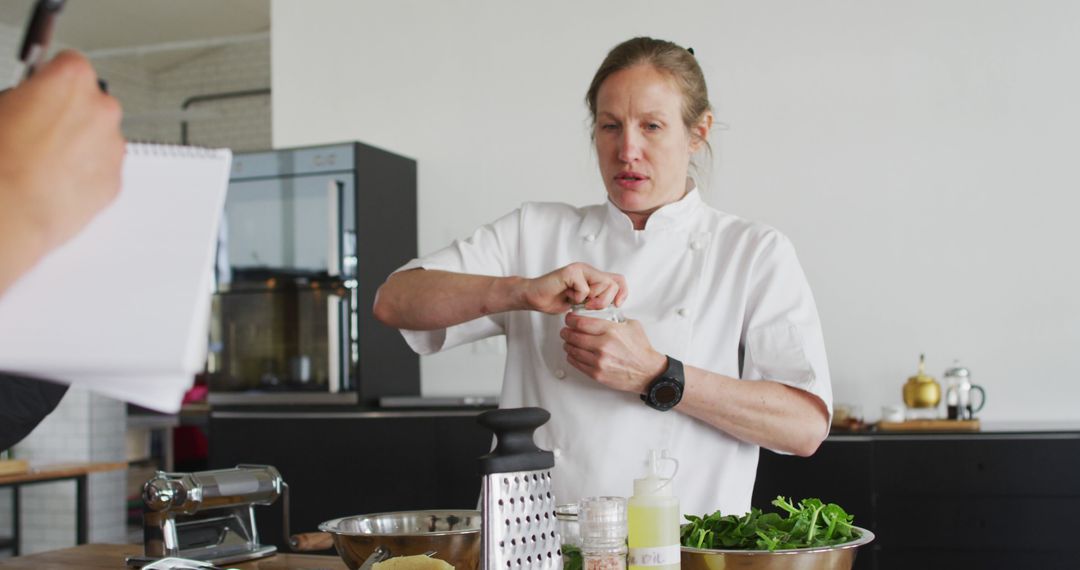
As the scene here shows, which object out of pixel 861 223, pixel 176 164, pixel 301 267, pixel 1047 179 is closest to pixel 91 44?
pixel 301 267

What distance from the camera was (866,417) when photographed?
167 inches

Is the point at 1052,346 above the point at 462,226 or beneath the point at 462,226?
beneath

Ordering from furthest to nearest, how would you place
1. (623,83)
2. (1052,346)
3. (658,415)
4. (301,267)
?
(301,267) < (1052,346) < (623,83) < (658,415)

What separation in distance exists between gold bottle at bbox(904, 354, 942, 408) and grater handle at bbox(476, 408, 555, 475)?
118 inches

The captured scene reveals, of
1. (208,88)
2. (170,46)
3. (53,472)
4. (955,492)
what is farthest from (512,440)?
(208,88)

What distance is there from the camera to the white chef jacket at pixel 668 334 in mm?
1886

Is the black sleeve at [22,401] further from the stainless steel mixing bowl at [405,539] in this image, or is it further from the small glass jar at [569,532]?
the small glass jar at [569,532]

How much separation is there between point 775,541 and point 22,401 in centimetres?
98

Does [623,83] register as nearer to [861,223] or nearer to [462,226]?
[861,223]

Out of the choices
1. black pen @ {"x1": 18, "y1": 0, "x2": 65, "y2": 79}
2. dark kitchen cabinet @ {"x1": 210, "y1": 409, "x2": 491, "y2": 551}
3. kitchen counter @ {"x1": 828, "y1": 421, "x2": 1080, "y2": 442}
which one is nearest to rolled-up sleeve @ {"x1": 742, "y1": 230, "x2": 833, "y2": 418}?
black pen @ {"x1": 18, "y1": 0, "x2": 65, "y2": 79}

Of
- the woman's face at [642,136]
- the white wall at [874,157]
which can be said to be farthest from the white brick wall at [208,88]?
the woman's face at [642,136]

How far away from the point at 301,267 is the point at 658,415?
316 cm

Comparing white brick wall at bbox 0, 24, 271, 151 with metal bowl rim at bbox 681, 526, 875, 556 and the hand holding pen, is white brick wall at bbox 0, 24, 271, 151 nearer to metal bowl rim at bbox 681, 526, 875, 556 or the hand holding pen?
metal bowl rim at bbox 681, 526, 875, 556

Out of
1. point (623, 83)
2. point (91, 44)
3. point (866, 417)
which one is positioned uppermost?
point (91, 44)
